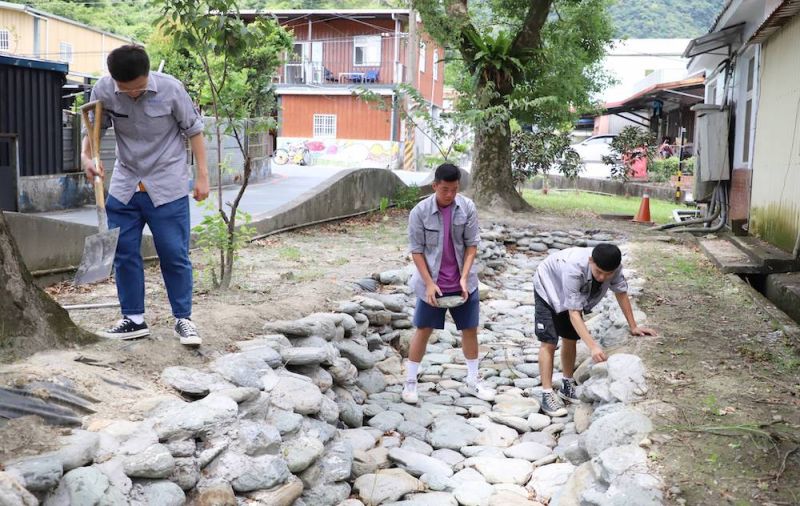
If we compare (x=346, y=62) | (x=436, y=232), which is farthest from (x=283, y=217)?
(x=346, y=62)

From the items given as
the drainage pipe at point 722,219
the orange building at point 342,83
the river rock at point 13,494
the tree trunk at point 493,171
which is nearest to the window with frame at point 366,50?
the orange building at point 342,83

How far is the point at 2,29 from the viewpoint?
2470 cm

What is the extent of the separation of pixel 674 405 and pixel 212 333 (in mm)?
3051

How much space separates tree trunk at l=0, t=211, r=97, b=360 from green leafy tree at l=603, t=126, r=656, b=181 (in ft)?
71.1

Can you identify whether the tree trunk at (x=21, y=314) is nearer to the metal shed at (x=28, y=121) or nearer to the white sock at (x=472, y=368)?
the white sock at (x=472, y=368)

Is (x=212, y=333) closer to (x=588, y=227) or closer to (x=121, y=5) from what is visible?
(x=588, y=227)

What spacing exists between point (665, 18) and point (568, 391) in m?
52.5

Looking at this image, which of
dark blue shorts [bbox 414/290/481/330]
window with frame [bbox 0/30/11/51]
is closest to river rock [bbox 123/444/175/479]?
dark blue shorts [bbox 414/290/481/330]

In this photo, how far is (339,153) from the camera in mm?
33312

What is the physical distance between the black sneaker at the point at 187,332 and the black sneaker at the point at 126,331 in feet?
0.71

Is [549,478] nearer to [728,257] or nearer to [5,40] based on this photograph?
[728,257]

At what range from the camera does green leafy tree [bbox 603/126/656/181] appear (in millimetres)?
24375

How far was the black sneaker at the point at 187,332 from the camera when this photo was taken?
17.0ft

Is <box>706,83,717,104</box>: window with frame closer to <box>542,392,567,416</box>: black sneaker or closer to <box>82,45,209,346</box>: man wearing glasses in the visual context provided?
<box>542,392,567,416</box>: black sneaker
